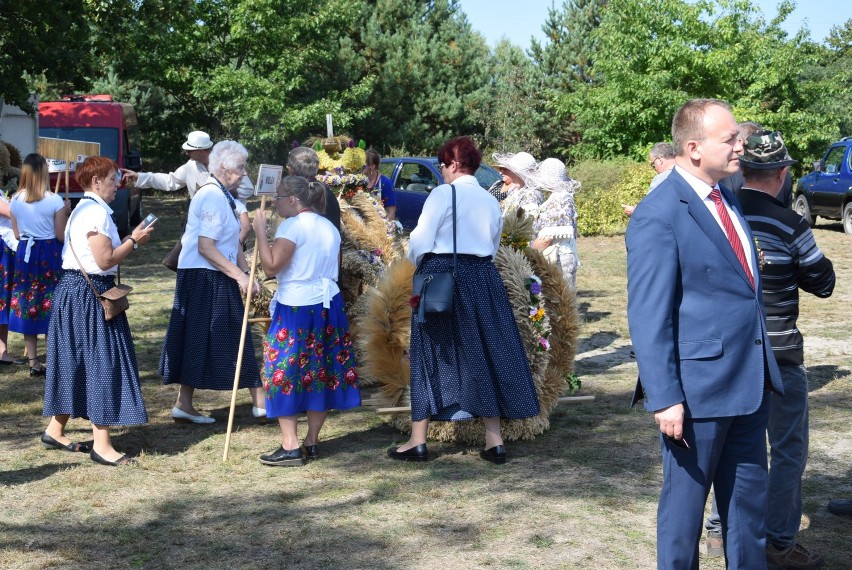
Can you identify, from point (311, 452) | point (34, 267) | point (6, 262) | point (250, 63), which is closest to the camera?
point (311, 452)

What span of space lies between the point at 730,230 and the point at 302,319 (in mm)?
3194

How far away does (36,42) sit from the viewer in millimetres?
16359

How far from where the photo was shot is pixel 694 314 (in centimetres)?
352

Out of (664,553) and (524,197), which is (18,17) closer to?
(524,197)

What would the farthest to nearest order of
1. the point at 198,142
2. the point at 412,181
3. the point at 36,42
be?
the point at 412,181, the point at 36,42, the point at 198,142

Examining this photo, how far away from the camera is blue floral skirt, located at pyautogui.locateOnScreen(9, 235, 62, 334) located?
9.09m

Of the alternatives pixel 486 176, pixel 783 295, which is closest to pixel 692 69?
pixel 486 176

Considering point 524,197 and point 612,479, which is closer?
point 612,479

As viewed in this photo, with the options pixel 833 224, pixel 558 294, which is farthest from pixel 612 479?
pixel 833 224

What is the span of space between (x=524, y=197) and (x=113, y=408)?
376 centimetres

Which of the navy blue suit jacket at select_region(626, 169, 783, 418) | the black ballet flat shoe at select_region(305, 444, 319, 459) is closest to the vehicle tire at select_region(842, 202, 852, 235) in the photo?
the black ballet flat shoe at select_region(305, 444, 319, 459)

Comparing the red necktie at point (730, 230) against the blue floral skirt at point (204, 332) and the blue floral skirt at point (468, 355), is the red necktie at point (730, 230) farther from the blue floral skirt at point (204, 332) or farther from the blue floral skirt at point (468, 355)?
the blue floral skirt at point (204, 332)

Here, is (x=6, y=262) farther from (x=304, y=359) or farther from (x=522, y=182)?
(x=522, y=182)

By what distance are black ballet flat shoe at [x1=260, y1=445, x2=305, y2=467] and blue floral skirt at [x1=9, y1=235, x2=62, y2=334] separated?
3.65 m
